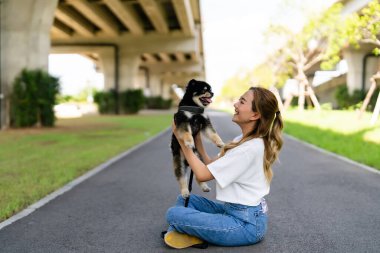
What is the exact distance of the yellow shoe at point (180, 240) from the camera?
4.33m

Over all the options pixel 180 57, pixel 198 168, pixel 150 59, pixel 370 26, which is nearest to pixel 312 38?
pixel 370 26

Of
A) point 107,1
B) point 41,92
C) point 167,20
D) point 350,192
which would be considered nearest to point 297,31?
point 167,20

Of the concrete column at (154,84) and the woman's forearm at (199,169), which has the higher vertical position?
the concrete column at (154,84)

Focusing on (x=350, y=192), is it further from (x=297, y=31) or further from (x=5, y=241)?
(x=297, y=31)

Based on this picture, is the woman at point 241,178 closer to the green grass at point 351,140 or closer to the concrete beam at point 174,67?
the green grass at point 351,140

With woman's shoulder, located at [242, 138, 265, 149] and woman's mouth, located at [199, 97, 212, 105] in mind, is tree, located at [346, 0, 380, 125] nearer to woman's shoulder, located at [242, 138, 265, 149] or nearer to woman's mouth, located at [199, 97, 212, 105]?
woman's shoulder, located at [242, 138, 265, 149]

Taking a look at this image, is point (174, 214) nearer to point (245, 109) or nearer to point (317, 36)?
point (245, 109)

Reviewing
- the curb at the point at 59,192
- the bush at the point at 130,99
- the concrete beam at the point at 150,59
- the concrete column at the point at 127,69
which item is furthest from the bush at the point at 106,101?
the curb at the point at 59,192

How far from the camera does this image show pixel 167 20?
119 feet

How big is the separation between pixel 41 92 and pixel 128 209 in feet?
56.1

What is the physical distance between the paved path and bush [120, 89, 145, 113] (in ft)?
108

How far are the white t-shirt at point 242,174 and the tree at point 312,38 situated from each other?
2488 centimetres

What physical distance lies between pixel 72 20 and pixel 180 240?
3077cm

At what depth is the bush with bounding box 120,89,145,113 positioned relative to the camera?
139 feet
